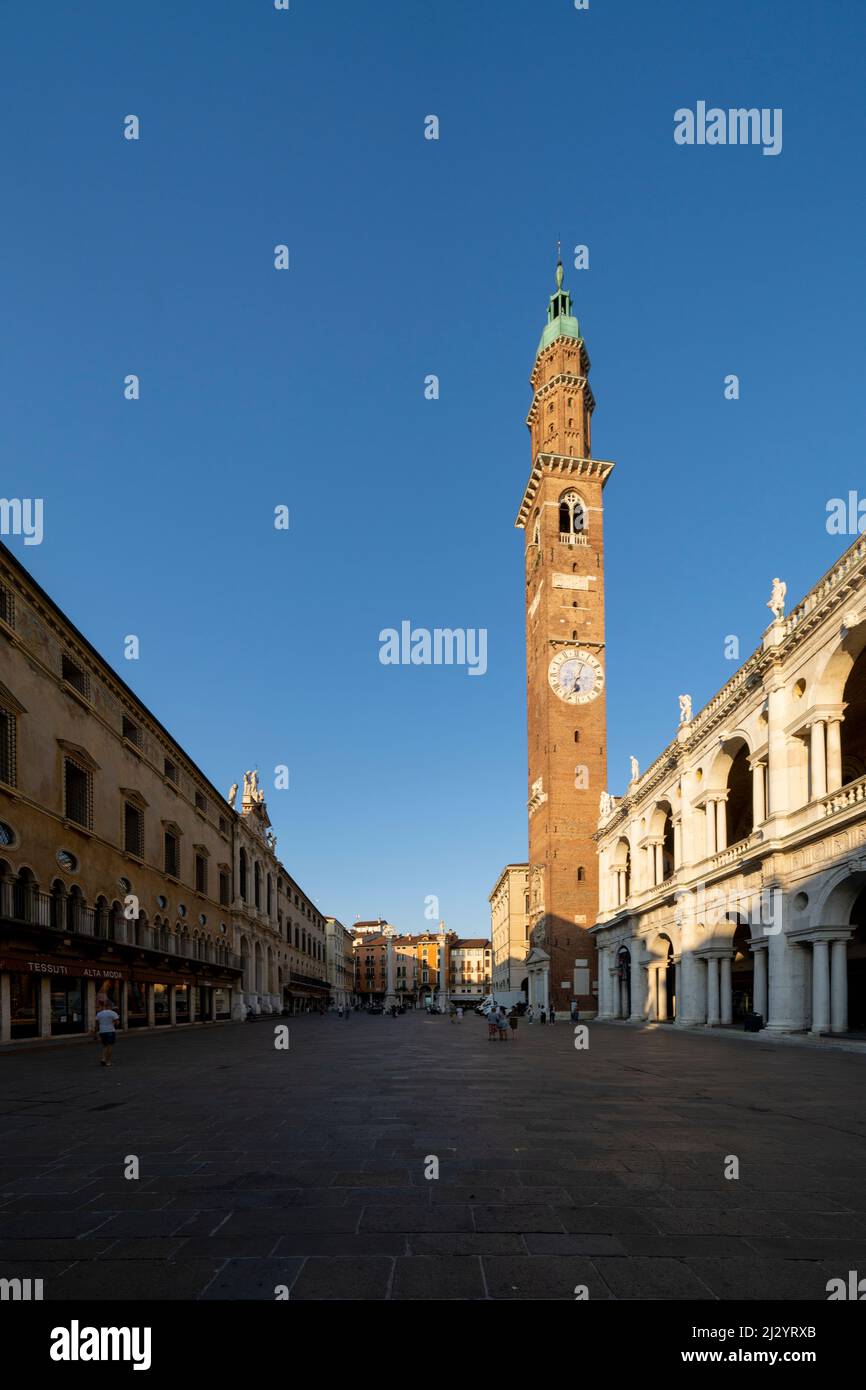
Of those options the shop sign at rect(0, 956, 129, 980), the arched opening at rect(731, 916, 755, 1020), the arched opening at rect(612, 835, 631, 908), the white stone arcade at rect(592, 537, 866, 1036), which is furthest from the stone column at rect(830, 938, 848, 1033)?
the arched opening at rect(612, 835, 631, 908)

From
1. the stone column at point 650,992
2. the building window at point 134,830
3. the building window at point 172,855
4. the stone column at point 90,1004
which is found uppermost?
the building window at point 134,830

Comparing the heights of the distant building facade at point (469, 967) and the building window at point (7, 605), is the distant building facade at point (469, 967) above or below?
below

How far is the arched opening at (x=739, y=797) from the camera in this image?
119ft

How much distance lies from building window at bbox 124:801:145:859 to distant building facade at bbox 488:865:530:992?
175ft

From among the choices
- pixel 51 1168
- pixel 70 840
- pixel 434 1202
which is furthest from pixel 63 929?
pixel 434 1202

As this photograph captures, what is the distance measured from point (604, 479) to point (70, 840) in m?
54.1

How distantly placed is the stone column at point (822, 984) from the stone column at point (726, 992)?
8899 millimetres

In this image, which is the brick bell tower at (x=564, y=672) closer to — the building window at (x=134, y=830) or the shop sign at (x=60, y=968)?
the building window at (x=134, y=830)

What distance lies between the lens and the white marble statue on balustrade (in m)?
28.0

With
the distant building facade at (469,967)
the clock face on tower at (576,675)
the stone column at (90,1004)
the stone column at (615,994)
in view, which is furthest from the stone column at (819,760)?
the distant building facade at (469,967)

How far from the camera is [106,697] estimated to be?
106ft

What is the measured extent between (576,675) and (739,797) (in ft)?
84.0

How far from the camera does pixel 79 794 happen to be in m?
29.2
